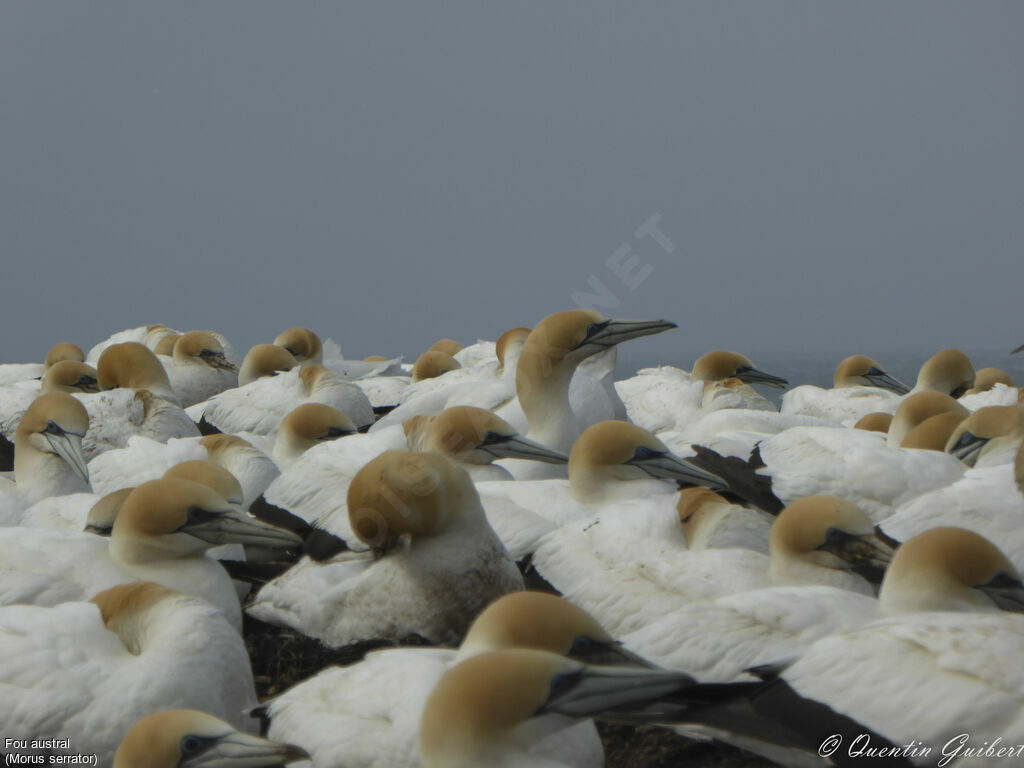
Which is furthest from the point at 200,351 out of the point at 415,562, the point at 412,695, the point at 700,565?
the point at 412,695

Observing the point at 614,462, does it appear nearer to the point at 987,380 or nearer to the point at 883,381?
the point at 987,380

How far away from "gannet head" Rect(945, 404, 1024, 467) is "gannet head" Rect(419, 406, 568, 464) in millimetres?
2087

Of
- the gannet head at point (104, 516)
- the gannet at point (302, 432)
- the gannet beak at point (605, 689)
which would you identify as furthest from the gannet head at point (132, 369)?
the gannet beak at point (605, 689)

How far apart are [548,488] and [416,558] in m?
1.40

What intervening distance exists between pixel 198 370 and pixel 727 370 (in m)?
4.55

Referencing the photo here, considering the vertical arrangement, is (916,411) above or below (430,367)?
above

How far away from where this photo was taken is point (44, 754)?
356 cm

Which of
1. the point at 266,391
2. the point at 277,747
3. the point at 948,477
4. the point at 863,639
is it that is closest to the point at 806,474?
the point at 948,477

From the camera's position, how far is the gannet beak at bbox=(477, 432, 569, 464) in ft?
20.3

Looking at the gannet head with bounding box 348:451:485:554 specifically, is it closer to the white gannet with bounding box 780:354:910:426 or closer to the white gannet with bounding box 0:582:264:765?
the white gannet with bounding box 0:582:264:765

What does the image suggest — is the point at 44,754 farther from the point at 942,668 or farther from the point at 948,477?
the point at 948,477

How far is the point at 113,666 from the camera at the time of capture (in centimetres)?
370

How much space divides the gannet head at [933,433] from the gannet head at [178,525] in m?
3.47

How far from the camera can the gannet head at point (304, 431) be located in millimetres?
7352
